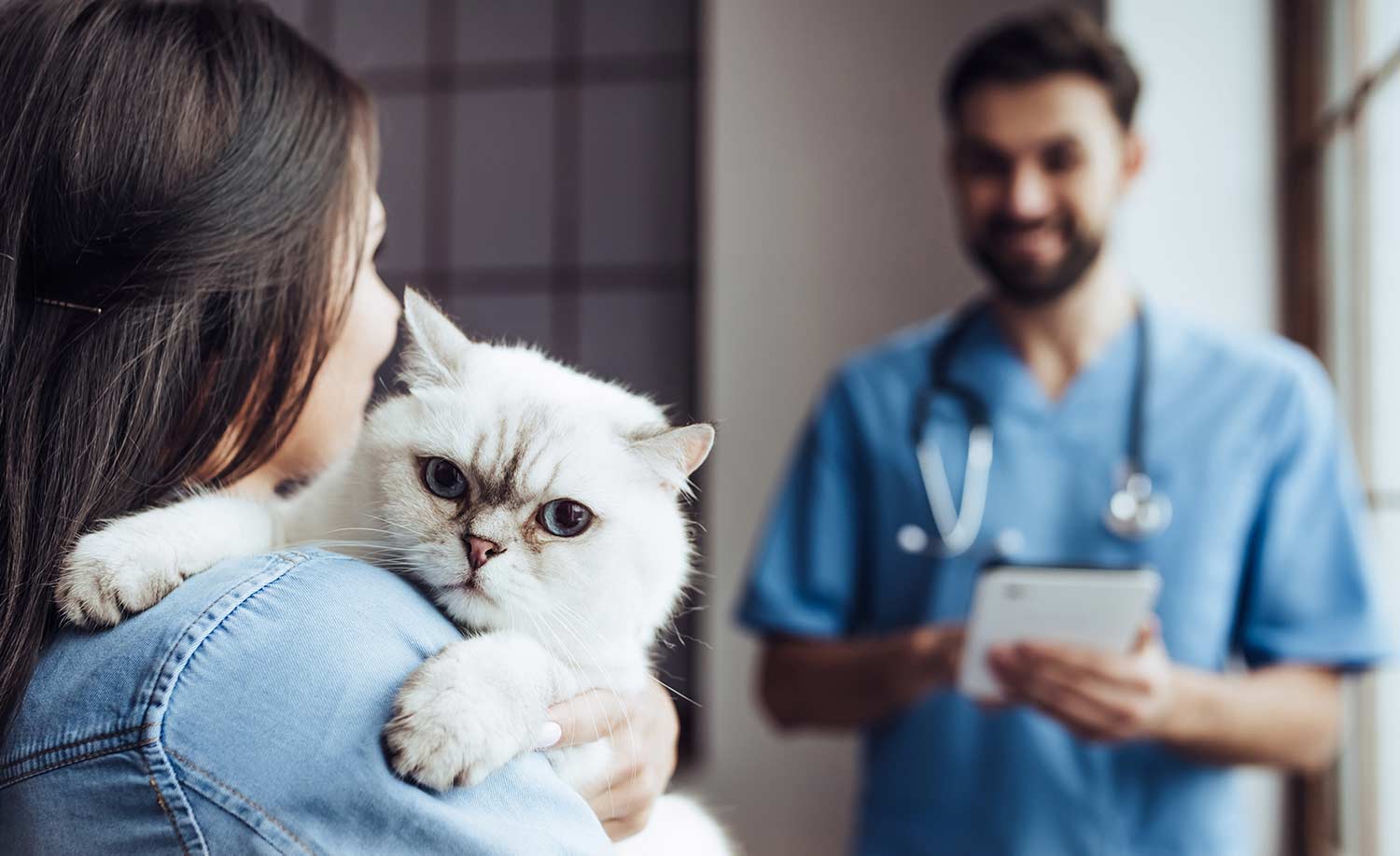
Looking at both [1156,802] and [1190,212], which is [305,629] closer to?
[1156,802]

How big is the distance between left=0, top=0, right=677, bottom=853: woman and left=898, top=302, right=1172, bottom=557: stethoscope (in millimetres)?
990

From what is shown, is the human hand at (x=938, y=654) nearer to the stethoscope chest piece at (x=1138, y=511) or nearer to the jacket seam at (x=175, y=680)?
the stethoscope chest piece at (x=1138, y=511)

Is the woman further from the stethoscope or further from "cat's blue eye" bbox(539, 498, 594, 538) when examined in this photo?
the stethoscope

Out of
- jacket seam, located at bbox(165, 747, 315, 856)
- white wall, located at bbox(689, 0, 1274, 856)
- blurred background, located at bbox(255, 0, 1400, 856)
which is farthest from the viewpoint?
white wall, located at bbox(689, 0, 1274, 856)

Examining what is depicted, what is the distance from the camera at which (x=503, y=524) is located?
775 mm

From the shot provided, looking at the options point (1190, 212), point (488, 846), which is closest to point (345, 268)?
point (488, 846)

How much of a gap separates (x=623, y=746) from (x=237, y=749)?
0.31 meters

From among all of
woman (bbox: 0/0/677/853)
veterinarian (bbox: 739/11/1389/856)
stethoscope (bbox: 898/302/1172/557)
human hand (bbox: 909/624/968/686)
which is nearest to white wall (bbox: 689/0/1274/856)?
veterinarian (bbox: 739/11/1389/856)

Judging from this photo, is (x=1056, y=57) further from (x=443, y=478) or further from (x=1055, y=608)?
(x=443, y=478)

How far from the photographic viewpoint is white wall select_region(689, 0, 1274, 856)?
301cm

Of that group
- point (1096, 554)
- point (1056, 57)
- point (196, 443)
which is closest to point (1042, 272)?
point (1056, 57)

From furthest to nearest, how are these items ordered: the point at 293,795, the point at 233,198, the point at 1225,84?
the point at 1225,84 < the point at 233,198 < the point at 293,795

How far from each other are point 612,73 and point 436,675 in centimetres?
294

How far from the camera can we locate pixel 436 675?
0.63 m
